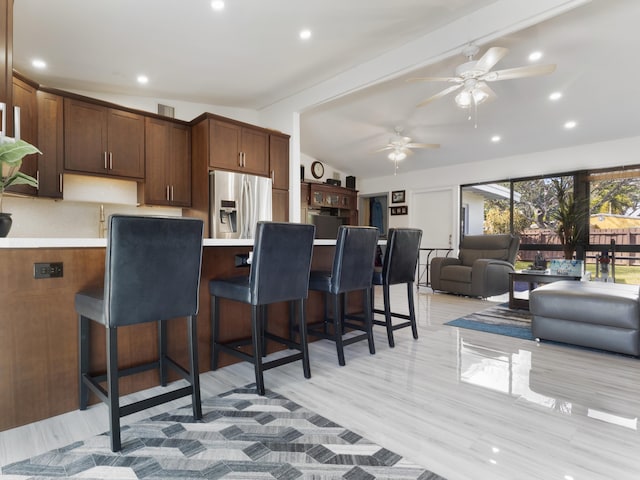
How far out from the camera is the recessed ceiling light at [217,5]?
2.76 meters

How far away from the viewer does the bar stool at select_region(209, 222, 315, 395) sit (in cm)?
201

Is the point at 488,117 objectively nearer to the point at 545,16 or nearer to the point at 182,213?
the point at 545,16

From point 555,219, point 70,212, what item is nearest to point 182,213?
point 70,212

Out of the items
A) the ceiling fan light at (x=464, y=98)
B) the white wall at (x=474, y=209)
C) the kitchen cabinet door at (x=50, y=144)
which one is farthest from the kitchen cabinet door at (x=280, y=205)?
the white wall at (x=474, y=209)

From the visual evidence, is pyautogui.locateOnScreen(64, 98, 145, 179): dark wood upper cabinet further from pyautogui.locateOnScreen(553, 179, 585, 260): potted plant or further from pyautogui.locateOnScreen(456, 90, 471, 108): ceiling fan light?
pyautogui.locateOnScreen(553, 179, 585, 260): potted plant

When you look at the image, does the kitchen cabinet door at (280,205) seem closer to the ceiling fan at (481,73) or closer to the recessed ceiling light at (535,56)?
the ceiling fan at (481,73)

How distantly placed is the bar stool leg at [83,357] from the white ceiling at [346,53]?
2.45m

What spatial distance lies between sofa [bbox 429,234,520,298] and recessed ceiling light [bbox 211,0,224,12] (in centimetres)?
460

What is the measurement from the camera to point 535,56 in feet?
12.2

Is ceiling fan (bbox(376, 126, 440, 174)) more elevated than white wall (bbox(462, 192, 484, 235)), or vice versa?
ceiling fan (bbox(376, 126, 440, 174))

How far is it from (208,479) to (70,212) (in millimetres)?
3850

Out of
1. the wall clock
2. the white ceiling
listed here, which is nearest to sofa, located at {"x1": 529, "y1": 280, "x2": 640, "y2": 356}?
the white ceiling

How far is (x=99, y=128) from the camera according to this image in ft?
12.9

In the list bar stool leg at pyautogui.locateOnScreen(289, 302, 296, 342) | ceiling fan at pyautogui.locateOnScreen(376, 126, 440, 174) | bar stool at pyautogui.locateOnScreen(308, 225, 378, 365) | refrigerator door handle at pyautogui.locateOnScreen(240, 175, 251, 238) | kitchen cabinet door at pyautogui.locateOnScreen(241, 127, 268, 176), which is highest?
ceiling fan at pyautogui.locateOnScreen(376, 126, 440, 174)
